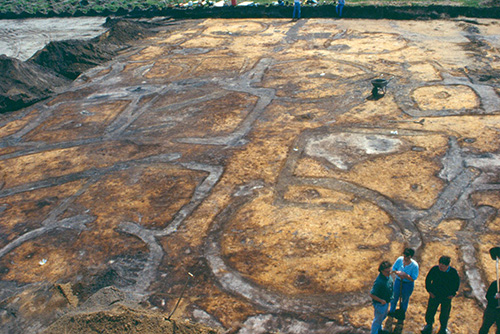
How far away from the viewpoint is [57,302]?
6953mm

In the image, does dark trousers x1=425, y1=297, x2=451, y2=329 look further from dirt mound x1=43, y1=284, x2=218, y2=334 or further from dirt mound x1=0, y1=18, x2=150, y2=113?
dirt mound x1=0, y1=18, x2=150, y2=113

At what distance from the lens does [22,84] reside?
17094mm

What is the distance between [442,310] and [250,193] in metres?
4.97

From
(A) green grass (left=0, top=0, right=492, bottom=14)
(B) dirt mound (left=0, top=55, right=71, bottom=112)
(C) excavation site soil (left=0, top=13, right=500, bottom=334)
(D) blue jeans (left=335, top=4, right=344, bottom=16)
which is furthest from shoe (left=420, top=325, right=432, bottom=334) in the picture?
(A) green grass (left=0, top=0, right=492, bottom=14)

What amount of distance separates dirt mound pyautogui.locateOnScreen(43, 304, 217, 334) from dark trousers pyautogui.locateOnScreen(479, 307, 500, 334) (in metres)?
3.78

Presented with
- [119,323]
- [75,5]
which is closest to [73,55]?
[119,323]

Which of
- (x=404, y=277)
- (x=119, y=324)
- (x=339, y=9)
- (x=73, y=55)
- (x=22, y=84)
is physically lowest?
(x=119, y=324)

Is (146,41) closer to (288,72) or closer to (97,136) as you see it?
(288,72)

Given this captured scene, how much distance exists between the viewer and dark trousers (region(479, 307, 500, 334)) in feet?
17.7

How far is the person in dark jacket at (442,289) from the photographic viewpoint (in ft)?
18.0

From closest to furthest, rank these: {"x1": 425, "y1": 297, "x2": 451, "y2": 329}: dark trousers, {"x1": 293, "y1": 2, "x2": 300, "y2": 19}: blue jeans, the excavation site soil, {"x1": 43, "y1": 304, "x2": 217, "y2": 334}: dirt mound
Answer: {"x1": 425, "y1": 297, "x2": 451, "y2": 329}: dark trousers → {"x1": 43, "y1": 304, "x2": 217, "y2": 334}: dirt mound → the excavation site soil → {"x1": 293, "y1": 2, "x2": 300, "y2": 19}: blue jeans

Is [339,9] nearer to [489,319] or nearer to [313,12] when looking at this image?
[313,12]

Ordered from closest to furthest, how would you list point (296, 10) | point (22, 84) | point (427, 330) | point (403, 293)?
point (427, 330) < point (403, 293) < point (22, 84) < point (296, 10)

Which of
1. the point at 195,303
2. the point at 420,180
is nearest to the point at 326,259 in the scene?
the point at 195,303
